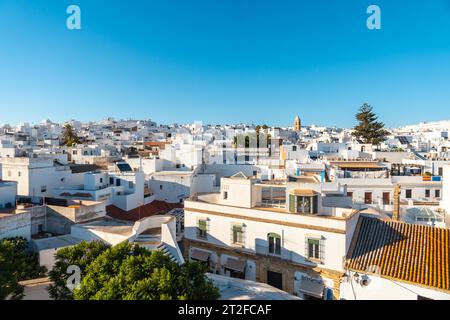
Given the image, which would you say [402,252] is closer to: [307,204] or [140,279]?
[307,204]

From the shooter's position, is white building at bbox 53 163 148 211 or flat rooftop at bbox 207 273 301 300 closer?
flat rooftop at bbox 207 273 301 300

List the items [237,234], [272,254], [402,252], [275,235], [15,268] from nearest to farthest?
[15,268] → [402,252] → [275,235] → [272,254] → [237,234]

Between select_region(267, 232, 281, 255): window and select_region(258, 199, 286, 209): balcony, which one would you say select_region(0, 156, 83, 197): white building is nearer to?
select_region(258, 199, 286, 209): balcony

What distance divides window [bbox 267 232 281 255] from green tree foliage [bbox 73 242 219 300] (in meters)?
6.86

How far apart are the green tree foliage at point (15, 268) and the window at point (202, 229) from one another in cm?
822

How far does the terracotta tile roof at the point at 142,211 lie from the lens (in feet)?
81.3

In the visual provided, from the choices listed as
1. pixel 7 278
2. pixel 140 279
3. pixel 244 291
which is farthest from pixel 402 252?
pixel 7 278

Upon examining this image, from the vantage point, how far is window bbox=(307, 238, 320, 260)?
15.7 meters

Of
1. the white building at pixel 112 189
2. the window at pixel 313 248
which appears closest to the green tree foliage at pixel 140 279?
the window at pixel 313 248

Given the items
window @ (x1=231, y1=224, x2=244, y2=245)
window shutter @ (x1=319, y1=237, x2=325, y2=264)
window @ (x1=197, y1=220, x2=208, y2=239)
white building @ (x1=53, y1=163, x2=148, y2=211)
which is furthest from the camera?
white building @ (x1=53, y1=163, x2=148, y2=211)

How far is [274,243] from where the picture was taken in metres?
16.9

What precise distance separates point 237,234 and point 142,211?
1169 cm

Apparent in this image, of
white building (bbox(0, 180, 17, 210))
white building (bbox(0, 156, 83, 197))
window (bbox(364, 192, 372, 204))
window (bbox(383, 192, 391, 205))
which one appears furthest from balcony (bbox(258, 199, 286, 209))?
white building (bbox(0, 156, 83, 197))
